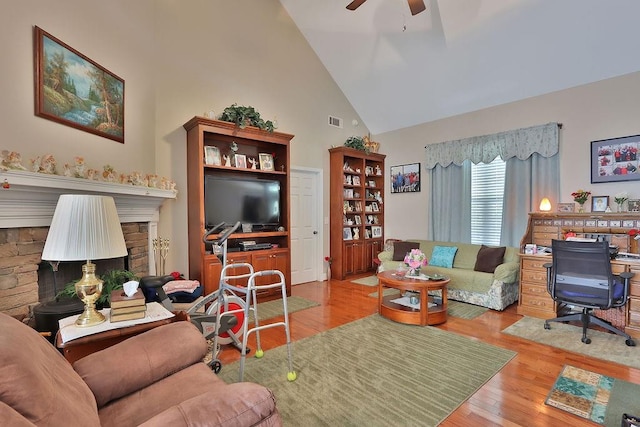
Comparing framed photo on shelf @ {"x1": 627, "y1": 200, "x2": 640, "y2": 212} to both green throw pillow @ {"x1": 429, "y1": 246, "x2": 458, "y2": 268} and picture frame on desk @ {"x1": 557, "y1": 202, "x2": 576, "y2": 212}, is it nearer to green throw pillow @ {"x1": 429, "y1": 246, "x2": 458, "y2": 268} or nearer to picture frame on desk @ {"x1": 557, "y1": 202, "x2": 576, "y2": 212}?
picture frame on desk @ {"x1": 557, "y1": 202, "x2": 576, "y2": 212}

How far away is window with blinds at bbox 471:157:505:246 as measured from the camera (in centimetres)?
490

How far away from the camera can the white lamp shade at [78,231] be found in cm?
157

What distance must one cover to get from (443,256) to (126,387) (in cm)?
452

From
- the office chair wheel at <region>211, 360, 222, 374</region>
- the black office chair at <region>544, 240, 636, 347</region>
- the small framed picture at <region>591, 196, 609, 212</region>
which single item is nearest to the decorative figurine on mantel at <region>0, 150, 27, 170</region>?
the office chair wheel at <region>211, 360, 222, 374</region>

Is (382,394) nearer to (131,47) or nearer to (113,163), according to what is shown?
(113,163)

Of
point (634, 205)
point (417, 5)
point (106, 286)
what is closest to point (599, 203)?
point (634, 205)

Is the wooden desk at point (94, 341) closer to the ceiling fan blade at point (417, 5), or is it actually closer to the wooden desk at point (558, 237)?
the ceiling fan blade at point (417, 5)

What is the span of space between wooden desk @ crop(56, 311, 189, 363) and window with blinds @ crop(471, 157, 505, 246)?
4790 millimetres

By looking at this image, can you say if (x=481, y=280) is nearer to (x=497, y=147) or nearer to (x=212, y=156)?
(x=497, y=147)

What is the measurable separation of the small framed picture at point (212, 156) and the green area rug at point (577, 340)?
389 centimetres

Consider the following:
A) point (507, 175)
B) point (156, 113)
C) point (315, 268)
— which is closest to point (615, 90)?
point (507, 175)

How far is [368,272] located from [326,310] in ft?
7.97

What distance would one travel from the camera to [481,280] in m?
4.12

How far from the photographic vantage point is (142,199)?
3170 mm
